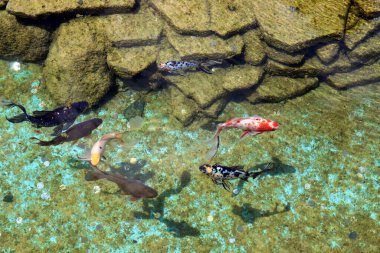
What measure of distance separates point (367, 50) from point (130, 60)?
5.71 m

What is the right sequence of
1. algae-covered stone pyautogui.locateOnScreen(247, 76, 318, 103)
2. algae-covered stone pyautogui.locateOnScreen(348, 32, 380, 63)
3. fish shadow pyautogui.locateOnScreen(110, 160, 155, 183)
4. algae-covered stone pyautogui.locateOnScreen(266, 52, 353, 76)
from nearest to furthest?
fish shadow pyautogui.locateOnScreen(110, 160, 155, 183) → algae-covered stone pyautogui.locateOnScreen(247, 76, 318, 103) → algae-covered stone pyautogui.locateOnScreen(266, 52, 353, 76) → algae-covered stone pyautogui.locateOnScreen(348, 32, 380, 63)

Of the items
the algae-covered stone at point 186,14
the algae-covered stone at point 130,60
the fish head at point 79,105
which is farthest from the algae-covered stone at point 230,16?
the fish head at point 79,105

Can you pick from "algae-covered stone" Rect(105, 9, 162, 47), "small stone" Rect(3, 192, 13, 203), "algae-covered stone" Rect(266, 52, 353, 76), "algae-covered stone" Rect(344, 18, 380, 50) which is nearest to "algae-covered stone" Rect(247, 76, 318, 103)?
"algae-covered stone" Rect(266, 52, 353, 76)

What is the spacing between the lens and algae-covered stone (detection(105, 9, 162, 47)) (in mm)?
7363

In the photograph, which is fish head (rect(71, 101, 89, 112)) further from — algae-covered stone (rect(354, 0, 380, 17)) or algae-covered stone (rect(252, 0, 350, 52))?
algae-covered stone (rect(354, 0, 380, 17))

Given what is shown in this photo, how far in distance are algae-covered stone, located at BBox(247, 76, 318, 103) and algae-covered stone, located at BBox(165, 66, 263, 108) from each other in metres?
0.30

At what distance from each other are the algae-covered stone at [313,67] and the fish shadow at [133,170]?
378 cm

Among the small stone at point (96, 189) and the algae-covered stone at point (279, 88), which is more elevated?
the algae-covered stone at point (279, 88)

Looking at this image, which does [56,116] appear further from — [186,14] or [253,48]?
[253,48]

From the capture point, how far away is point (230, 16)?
25.4 ft

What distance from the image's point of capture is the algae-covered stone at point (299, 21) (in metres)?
7.57

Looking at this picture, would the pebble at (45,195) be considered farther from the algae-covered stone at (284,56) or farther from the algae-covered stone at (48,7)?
the algae-covered stone at (284,56)

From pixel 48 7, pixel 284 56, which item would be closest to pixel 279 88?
pixel 284 56

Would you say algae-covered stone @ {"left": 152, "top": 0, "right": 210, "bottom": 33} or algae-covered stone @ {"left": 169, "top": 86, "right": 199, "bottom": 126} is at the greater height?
algae-covered stone @ {"left": 152, "top": 0, "right": 210, "bottom": 33}
